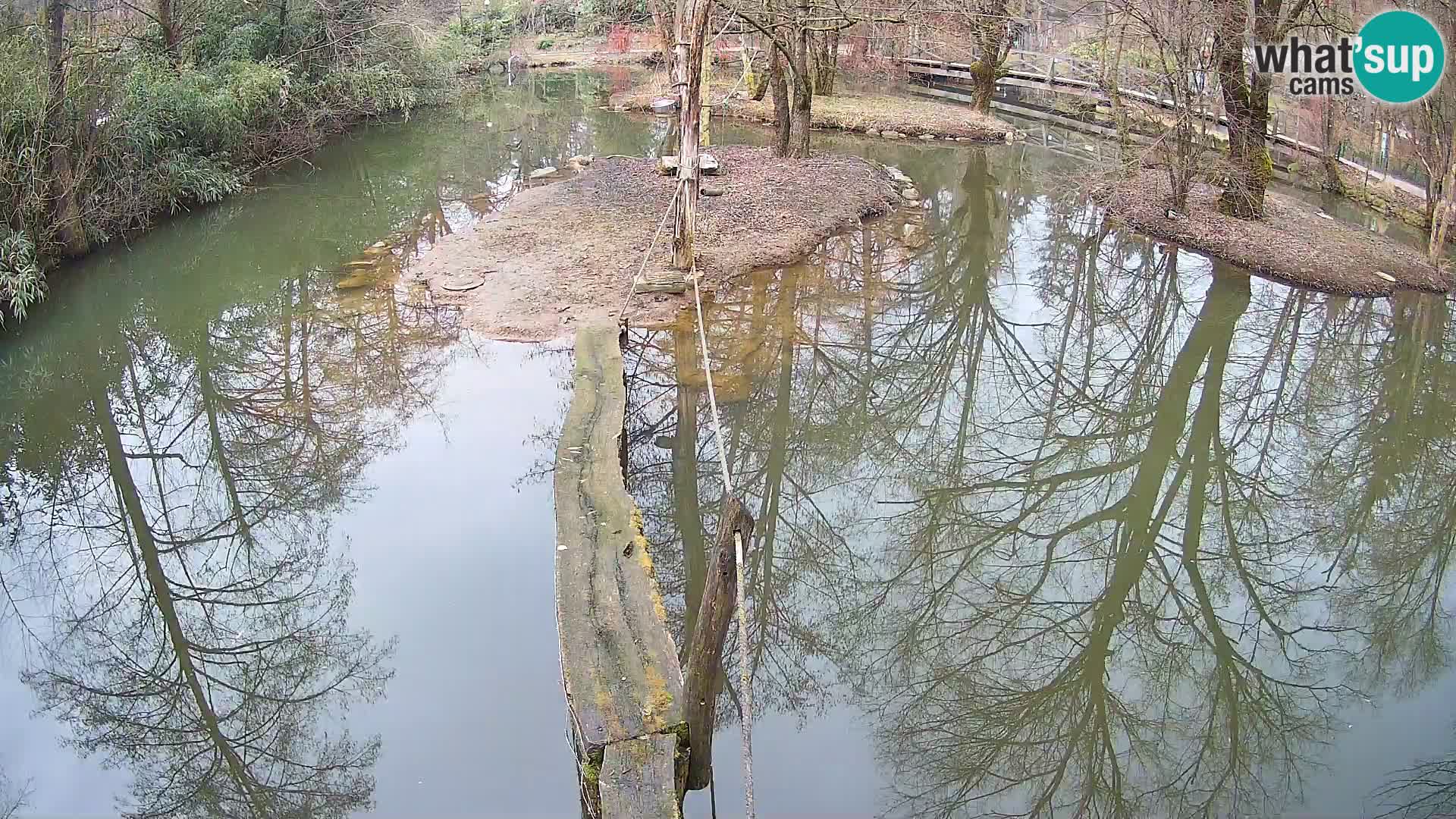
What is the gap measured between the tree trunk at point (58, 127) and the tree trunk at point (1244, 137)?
42.4ft

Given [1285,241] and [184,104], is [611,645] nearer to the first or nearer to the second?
[1285,241]

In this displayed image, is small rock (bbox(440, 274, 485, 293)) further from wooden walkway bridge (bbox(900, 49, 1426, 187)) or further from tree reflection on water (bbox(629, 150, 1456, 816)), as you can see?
wooden walkway bridge (bbox(900, 49, 1426, 187))

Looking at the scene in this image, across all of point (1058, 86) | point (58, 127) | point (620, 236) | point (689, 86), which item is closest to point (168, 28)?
point (58, 127)

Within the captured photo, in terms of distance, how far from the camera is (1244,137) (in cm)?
1216

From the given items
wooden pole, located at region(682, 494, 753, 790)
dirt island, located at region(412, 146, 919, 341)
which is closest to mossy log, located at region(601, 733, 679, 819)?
wooden pole, located at region(682, 494, 753, 790)

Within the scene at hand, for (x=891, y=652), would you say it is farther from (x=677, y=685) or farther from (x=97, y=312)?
(x=97, y=312)

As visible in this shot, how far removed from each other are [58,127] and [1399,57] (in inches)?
585

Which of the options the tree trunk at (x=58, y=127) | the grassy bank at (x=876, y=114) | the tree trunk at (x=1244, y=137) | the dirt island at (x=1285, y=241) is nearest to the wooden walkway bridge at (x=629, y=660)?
the tree trunk at (x=58, y=127)

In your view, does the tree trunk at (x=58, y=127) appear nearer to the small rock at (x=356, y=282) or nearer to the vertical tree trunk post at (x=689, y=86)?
the small rock at (x=356, y=282)

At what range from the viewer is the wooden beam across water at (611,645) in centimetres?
387

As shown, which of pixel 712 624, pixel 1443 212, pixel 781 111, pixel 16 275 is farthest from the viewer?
pixel 781 111

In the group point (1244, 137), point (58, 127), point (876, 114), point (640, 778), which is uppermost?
point (876, 114)

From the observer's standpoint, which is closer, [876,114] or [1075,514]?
[1075,514]

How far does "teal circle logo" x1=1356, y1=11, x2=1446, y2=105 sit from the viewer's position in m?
10.9
